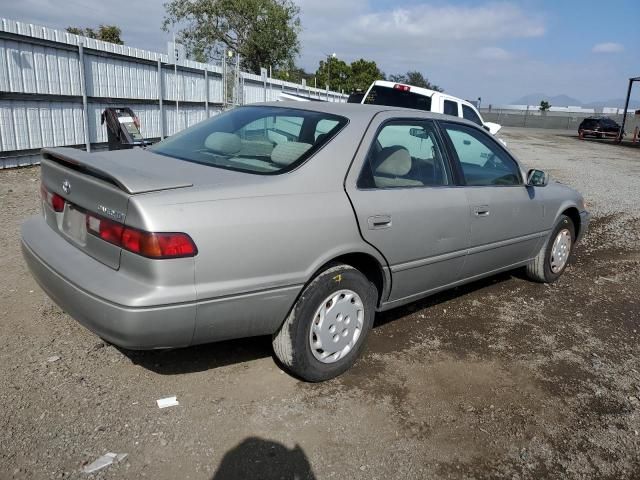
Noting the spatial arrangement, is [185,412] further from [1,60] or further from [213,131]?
[1,60]

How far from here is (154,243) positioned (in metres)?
2.38

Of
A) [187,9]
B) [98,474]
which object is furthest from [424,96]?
[187,9]

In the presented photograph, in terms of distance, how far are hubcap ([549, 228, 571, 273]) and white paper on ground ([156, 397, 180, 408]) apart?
378 centimetres

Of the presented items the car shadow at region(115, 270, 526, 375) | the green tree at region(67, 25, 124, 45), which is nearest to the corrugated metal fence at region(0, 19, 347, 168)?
the car shadow at region(115, 270, 526, 375)

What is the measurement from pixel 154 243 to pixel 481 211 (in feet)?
8.22

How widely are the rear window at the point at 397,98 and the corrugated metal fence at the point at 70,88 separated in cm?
550

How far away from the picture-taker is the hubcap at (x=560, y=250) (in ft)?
16.9

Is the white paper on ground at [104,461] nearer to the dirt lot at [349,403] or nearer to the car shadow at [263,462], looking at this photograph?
the dirt lot at [349,403]

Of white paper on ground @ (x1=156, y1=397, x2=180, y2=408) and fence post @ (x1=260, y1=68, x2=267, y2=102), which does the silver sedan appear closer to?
white paper on ground @ (x1=156, y1=397, x2=180, y2=408)

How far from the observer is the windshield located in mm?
3102

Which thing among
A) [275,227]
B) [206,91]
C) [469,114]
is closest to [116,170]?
[275,227]

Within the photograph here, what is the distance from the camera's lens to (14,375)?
3.04m

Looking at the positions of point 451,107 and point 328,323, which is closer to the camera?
point 328,323

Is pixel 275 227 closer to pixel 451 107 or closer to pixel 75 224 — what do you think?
pixel 75 224
